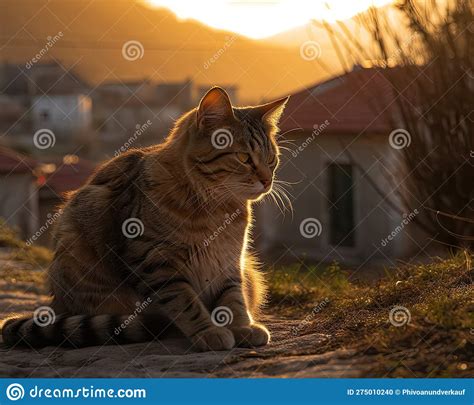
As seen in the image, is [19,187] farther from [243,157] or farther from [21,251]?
[243,157]

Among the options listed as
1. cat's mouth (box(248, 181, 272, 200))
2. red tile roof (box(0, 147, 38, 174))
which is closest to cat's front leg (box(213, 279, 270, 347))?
cat's mouth (box(248, 181, 272, 200))

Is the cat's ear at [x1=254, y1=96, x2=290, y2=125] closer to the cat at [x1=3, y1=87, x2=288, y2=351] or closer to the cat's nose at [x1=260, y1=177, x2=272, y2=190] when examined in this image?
the cat at [x1=3, y1=87, x2=288, y2=351]

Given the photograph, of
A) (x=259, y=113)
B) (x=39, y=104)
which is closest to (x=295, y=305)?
(x=259, y=113)

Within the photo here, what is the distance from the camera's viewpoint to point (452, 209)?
7.92m

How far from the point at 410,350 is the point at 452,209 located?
4241 millimetres

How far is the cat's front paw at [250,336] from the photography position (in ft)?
15.2

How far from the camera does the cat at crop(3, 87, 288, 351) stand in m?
4.70

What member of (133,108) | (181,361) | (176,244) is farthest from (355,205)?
(133,108)

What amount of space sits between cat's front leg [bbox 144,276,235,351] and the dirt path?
83 millimetres

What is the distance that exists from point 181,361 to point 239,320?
68 centimetres

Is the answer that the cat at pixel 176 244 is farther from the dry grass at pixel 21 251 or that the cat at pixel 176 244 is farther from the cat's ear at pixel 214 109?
the dry grass at pixel 21 251

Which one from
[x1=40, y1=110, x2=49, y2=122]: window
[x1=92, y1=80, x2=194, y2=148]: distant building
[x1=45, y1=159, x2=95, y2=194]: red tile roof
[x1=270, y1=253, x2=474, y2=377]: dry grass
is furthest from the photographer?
[x1=40, y1=110, x2=49, y2=122]: window

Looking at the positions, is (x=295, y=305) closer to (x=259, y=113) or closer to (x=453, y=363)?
(x=259, y=113)

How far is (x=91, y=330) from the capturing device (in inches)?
186
